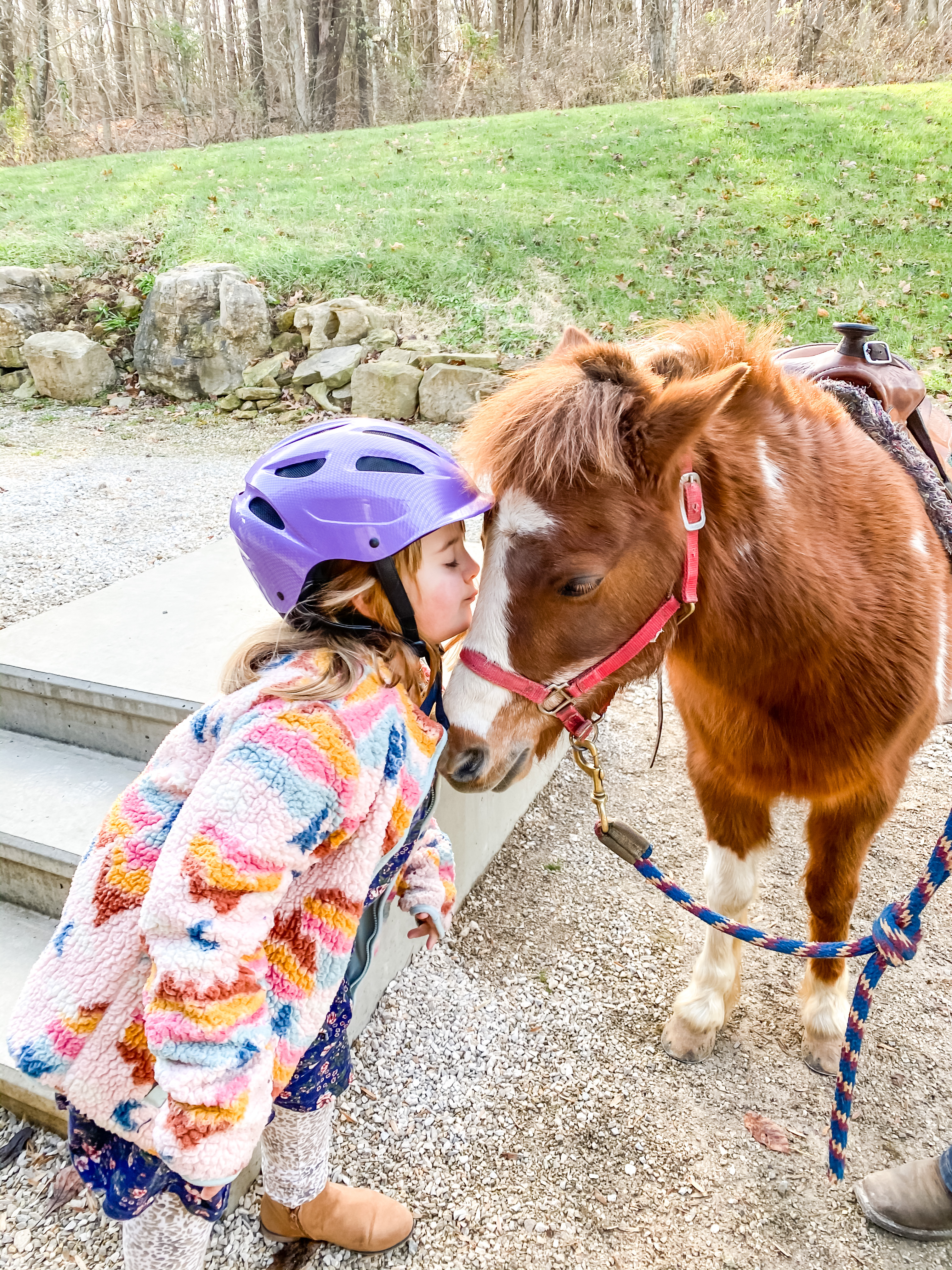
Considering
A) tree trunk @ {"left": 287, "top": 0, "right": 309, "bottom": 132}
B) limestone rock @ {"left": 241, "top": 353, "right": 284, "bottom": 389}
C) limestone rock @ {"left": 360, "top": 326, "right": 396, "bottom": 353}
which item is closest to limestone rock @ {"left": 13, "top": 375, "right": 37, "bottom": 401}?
limestone rock @ {"left": 241, "top": 353, "right": 284, "bottom": 389}

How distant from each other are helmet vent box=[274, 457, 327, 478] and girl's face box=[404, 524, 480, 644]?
0.23 m

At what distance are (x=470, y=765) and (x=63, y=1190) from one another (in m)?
1.47

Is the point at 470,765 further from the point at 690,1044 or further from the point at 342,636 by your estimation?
the point at 690,1044

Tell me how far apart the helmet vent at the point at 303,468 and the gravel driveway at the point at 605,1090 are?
1729 millimetres

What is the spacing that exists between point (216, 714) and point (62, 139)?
2124 centimetres

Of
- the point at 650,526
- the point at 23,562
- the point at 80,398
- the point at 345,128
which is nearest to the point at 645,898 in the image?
the point at 650,526

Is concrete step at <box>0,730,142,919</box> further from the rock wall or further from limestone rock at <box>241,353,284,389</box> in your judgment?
limestone rock at <box>241,353,284,389</box>

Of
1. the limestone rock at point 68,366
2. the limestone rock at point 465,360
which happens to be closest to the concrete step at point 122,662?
the limestone rock at point 465,360

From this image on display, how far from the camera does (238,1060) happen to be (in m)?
1.13

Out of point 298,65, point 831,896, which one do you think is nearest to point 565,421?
point 831,896

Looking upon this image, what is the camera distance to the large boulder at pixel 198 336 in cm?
935

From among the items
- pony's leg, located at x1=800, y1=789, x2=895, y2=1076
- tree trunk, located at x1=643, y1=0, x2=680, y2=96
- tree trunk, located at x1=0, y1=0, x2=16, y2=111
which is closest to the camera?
pony's leg, located at x1=800, y1=789, x2=895, y2=1076

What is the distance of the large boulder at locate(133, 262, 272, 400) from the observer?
9352 millimetres

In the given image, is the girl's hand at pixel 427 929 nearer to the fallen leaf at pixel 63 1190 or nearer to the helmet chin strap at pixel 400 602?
the helmet chin strap at pixel 400 602
